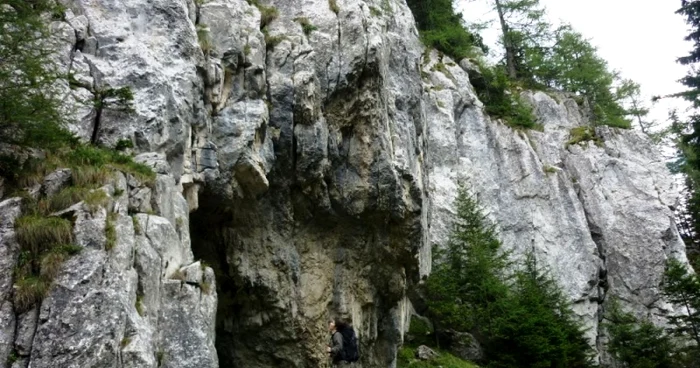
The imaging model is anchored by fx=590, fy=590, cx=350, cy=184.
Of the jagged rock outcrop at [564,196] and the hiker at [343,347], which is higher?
the jagged rock outcrop at [564,196]

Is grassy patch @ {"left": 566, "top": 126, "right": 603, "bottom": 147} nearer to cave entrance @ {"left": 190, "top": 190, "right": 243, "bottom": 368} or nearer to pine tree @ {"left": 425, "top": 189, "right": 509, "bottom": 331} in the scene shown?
pine tree @ {"left": 425, "top": 189, "right": 509, "bottom": 331}

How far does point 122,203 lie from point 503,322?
18.1 meters

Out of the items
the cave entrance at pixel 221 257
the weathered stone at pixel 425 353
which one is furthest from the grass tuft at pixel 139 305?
the weathered stone at pixel 425 353

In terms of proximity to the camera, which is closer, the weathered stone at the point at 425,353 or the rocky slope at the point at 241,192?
the rocky slope at the point at 241,192

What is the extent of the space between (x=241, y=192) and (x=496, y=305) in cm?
1394

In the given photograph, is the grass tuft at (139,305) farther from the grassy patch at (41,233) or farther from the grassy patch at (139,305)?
the grassy patch at (41,233)

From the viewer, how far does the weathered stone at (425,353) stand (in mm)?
23095

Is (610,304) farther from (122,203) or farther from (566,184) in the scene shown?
(122,203)

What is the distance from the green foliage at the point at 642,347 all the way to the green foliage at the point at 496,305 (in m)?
1.87

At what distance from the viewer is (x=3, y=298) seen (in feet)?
26.1

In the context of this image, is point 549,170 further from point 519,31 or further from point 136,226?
point 136,226

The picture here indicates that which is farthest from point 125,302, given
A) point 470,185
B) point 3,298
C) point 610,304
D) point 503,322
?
point 610,304

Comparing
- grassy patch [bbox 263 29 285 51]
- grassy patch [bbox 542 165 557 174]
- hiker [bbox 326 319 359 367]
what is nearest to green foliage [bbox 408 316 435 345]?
hiker [bbox 326 319 359 367]

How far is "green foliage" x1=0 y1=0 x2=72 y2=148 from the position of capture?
9.53 m
